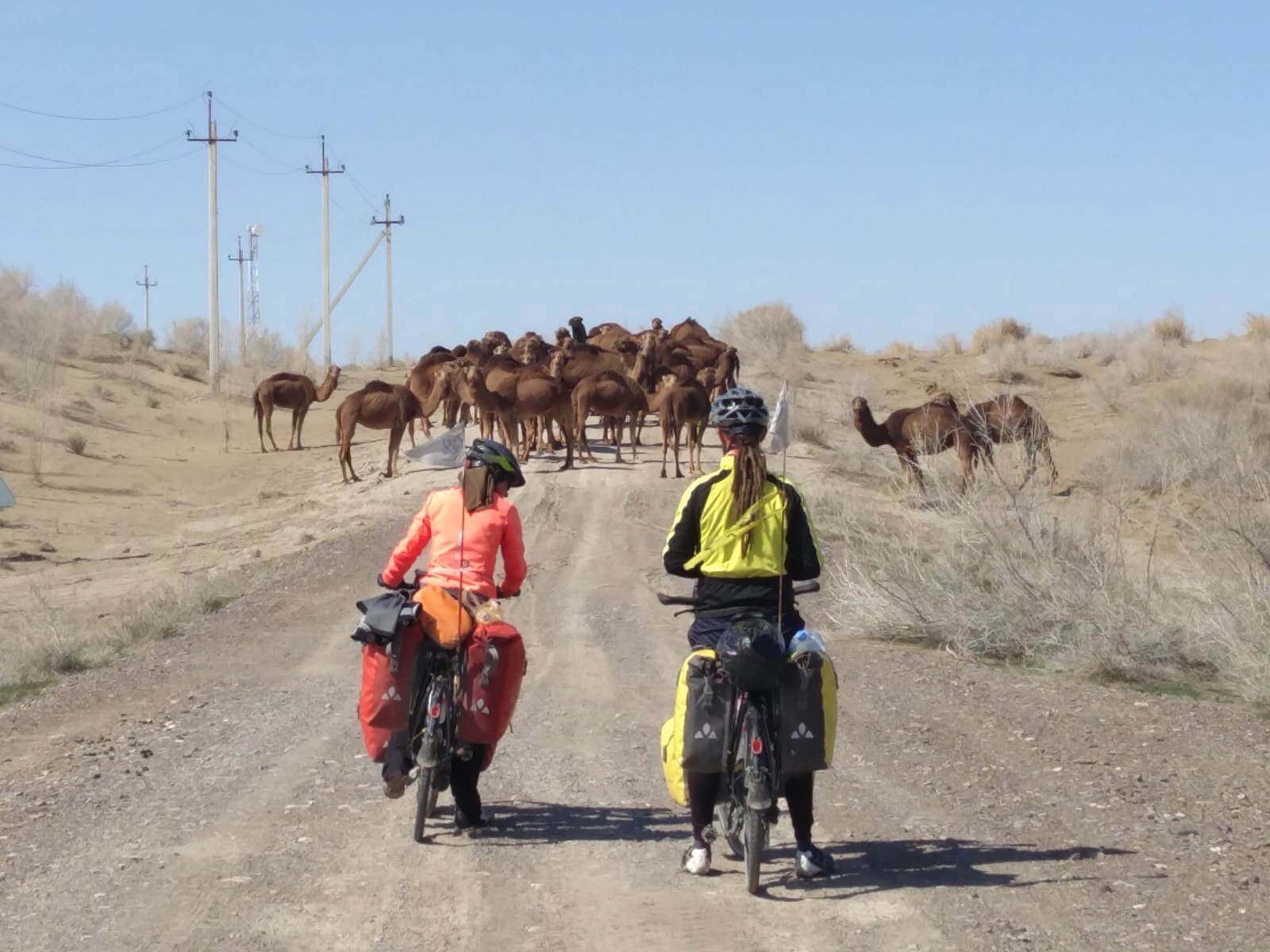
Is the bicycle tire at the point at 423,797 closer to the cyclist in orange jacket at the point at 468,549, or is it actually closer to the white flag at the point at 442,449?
the cyclist in orange jacket at the point at 468,549

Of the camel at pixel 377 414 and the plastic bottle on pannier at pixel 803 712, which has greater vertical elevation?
the camel at pixel 377 414

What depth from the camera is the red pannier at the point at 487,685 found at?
292 inches

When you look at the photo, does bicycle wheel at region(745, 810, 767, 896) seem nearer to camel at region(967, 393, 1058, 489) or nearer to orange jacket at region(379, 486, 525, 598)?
orange jacket at region(379, 486, 525, 598)

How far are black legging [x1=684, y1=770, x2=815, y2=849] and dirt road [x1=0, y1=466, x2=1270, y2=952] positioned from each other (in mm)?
219

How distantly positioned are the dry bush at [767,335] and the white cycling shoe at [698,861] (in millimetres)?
41423

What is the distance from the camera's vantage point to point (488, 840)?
24.9ft

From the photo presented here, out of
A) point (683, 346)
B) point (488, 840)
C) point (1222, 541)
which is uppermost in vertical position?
point (683, 346)

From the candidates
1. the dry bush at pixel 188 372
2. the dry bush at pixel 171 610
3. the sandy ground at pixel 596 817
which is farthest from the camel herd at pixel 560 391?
the dry bush at pixel 188 372

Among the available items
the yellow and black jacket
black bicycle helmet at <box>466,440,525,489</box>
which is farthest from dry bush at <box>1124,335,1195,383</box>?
the yellow and black jacket

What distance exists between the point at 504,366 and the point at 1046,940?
68.8ft

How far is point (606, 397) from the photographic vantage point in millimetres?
24938

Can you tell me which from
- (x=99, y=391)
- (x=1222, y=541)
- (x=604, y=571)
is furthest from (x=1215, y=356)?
(x=1222, y=541)

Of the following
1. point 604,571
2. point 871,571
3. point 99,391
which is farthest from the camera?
point 99,391

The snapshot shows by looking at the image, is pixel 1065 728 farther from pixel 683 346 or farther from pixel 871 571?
pixel 683 346
